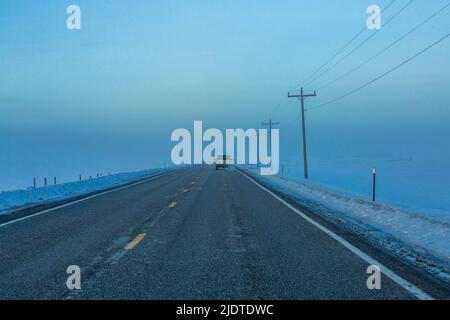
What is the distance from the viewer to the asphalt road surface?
18.6 ft

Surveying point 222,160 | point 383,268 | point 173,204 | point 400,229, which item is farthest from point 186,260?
point 222,160

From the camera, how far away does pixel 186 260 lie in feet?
24.5

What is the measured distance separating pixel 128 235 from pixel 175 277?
3949 millimetres

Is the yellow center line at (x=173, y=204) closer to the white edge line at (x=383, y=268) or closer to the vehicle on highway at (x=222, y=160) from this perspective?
the white edge line at (x=383, y=268)

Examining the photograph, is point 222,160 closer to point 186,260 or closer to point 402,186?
point 402,186

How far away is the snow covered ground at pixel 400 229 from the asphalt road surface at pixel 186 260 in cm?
73

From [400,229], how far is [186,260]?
6272 millimetres

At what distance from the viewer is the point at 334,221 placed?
12.6m

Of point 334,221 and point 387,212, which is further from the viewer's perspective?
point 387,212

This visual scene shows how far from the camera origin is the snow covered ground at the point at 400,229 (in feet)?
26.0

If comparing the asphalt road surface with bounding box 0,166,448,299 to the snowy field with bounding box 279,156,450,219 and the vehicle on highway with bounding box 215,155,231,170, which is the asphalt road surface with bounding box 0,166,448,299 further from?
the vehicle on highway with bounding box 215,155,231,170
